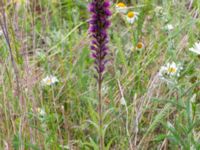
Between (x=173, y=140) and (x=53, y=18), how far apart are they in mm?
1739

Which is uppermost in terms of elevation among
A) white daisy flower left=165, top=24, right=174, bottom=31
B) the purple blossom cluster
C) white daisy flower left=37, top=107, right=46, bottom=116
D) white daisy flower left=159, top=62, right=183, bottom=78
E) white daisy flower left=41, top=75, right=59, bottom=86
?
the purple blossom cluster

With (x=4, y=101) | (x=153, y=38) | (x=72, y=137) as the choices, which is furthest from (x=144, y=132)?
(x=153, y=38)

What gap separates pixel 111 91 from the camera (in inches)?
82.4

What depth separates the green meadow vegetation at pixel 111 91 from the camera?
1.83 m

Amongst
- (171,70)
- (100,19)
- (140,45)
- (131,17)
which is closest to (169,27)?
(140,45)

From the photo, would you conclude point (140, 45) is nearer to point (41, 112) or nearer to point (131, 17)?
point (131, 17)

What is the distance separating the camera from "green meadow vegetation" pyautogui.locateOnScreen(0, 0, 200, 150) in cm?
183

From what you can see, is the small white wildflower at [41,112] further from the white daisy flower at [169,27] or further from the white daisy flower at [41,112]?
the white daisy flower at [169,27]

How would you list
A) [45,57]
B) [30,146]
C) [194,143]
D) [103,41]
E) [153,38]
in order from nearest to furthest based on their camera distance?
[103,41] → [194,143] → [30,146] → [45,57] → [153,38]

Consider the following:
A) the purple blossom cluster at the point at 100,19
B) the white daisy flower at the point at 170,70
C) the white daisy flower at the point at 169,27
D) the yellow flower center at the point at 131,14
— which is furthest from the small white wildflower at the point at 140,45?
the purple blossom cluster at the point at 100,19

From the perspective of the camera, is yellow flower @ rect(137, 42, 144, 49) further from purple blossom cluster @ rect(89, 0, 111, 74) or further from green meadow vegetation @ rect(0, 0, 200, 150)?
purple blossom cluster @ rect(89, 0, 111, 74)

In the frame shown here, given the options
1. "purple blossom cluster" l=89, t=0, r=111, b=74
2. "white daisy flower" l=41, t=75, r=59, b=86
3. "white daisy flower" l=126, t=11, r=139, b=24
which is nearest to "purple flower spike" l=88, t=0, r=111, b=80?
"purple blossom cluster" l=89, t=0, r=111, b=74

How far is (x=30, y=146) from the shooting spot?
1.79 meters

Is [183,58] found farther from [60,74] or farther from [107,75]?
[60,74]
